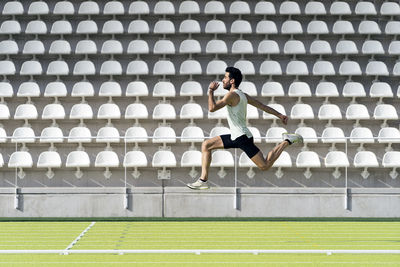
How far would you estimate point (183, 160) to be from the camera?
39.2 ft

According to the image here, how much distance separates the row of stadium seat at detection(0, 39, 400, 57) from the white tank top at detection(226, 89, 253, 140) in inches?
277

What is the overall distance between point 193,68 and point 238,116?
22.6ft

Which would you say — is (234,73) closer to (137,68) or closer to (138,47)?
(137,68)

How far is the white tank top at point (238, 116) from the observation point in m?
6.47

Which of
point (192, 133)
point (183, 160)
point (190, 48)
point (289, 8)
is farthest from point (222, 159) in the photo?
point (289, 8)

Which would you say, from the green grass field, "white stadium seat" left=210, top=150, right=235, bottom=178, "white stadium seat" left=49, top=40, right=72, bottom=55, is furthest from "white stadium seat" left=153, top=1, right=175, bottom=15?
the green grass field

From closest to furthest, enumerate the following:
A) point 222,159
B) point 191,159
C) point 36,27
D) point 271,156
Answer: point 271,156
point 222,159
point 191,159
point 36,27

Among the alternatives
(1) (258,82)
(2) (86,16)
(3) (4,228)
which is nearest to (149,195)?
(3) (4,228)

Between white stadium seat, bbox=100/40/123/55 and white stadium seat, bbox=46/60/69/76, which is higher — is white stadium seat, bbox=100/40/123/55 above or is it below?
above

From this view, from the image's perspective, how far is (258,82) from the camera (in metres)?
13.8

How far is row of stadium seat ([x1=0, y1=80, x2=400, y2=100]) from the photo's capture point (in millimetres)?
12836

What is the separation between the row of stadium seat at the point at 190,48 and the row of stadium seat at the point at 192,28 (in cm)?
25

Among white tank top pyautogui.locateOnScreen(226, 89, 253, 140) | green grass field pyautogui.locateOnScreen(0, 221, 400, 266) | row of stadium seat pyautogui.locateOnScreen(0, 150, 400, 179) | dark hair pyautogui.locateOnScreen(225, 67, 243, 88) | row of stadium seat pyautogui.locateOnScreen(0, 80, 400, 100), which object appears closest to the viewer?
dark hair pyautogui.locateOnScreen(225, 67, 243, 88)

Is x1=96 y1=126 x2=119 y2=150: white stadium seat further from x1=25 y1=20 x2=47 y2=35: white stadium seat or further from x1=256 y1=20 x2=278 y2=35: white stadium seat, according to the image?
x1=256 y1=20 x2=278 y2=35: white stadium seat
